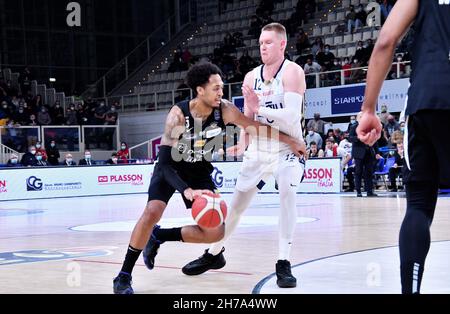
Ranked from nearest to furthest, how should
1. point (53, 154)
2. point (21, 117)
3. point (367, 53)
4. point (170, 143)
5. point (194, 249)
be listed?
point (170, 143) < point (194, 249) < point (367, 53) < point (53, 154) < point (21, 117)

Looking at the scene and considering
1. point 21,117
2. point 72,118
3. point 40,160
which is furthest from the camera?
point 72,118

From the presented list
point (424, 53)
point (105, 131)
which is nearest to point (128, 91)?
point (105, 131)

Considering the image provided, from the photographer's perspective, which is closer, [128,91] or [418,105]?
[418,105]

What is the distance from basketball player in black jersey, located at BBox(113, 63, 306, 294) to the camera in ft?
19.2

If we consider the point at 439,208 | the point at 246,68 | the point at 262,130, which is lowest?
the point at 439,208

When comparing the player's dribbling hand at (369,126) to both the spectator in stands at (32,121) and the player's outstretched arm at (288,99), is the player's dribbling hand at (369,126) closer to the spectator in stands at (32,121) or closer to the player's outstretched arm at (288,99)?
the player's outstretched arm at (288,99)

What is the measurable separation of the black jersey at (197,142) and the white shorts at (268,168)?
0.36 metres

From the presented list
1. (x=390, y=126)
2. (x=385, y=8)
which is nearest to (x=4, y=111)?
(x=385, y=8)

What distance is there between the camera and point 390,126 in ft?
68.5

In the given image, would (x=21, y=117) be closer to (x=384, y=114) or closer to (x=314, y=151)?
(x=314, y=151)

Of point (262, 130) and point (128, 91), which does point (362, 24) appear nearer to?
point (128, 91)

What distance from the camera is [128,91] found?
1367 inches

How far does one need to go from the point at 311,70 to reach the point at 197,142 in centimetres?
1994
